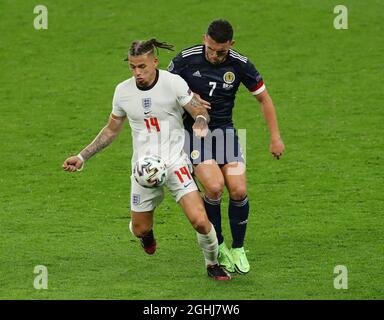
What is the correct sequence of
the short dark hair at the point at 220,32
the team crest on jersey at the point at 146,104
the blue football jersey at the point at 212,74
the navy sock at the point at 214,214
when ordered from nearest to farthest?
the team crest on jersey at the point at 146,104, the short dark hair at the point at 220,32, the blue football jersey at the point at 212,74, the navy sock at the point at 214,214

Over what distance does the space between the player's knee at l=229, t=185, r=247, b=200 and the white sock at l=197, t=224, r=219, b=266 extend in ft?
1.72

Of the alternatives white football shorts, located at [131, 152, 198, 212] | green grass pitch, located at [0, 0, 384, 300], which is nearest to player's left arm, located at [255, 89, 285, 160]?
white football shorts, located at [131, 152, 198, 212]

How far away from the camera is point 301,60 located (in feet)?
67.2

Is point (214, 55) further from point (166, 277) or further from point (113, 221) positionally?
point (113, 221)

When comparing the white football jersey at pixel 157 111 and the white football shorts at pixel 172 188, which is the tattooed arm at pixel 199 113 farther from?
the white football shorts at pixel 172 188

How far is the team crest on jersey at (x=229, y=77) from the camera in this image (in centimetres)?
1104

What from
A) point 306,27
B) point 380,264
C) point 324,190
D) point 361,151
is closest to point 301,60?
point 306,27

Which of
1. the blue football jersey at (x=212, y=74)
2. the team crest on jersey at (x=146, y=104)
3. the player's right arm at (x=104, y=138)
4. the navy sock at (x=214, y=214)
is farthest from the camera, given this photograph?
the navy sock at (x=214, y=214)

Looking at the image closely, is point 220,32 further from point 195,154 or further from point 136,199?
point 136,199

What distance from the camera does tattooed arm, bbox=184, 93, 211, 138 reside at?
33.4 ft

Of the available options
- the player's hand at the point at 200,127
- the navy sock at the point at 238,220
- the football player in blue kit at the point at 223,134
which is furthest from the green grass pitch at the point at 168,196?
the player's hand at the point at 200,127

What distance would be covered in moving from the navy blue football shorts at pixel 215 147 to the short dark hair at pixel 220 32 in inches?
38.9

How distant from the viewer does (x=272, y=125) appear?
11031mm

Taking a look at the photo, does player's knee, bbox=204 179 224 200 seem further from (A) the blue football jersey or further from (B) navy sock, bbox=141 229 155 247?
(B) navy sock, bbox=141 229 155 247
